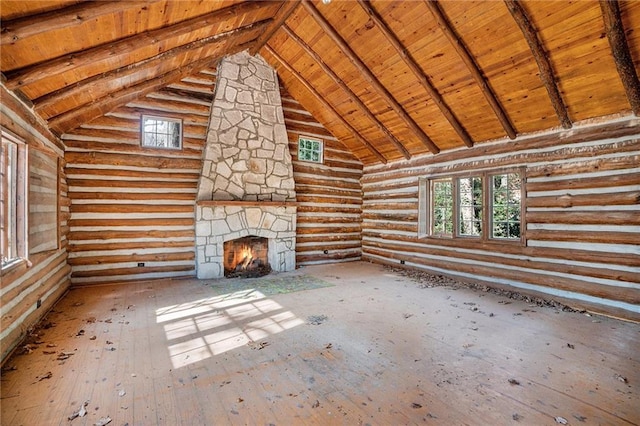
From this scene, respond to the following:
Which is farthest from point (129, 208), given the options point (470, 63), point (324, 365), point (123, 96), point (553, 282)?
point (553, 282)

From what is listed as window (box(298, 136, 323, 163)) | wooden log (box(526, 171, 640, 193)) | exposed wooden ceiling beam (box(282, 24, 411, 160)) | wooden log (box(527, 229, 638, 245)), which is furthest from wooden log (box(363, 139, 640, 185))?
window (box(298, 136, 323, 163))

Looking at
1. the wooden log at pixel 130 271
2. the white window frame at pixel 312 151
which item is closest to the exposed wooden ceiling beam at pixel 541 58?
the white window frame at pixel 312 151

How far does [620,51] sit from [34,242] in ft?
24.2

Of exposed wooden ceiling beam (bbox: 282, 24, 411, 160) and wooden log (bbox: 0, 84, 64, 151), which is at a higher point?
exposed wooden ceiling beam (bbox: 282, 24, 411, 160)

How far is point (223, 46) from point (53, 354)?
219 inches

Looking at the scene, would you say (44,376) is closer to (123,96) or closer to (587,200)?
(123,96)

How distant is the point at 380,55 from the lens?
543 cm

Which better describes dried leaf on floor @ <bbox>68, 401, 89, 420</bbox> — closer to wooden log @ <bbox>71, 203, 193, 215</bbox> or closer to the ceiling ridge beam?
the ceiling ridge beam

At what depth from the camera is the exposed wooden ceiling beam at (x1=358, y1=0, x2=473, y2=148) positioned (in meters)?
4.77

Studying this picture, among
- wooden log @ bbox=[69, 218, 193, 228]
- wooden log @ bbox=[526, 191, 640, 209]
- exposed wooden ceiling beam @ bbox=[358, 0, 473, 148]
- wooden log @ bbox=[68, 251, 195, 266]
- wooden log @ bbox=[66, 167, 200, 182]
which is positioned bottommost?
wooden log @ bbox=[68, 251, 195, 266]

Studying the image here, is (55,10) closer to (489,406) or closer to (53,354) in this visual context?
A: (53,354)

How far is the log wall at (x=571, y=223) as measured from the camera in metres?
4.44

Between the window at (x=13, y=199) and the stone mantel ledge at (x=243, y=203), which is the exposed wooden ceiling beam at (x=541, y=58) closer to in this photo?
the stone mantel ledge at (x=243, y=203)

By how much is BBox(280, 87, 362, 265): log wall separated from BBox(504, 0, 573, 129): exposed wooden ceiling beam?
520 cm
